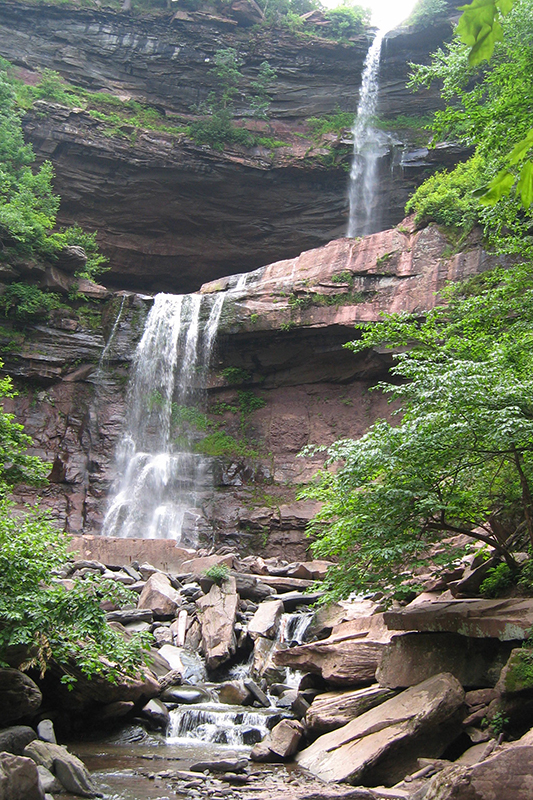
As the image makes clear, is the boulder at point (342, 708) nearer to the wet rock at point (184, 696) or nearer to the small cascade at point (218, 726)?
the small cascade at point (218, 726)

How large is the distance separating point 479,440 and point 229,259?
24819 mm

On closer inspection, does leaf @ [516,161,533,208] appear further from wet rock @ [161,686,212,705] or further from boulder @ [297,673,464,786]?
wet rock @ [161,686,212,705]

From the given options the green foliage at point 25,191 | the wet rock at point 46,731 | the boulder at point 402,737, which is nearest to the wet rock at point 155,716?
the wet rock at point 46,731

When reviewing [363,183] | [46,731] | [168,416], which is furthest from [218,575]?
[363,183]

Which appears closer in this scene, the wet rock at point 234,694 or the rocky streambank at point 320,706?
the rocky streambank at point 320,706

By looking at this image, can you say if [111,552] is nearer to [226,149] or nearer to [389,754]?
[389,754]

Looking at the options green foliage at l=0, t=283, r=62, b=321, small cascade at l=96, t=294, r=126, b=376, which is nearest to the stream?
small cascade at l=96, t=294, r=126, b=376

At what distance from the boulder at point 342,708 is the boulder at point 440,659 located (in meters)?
0.22

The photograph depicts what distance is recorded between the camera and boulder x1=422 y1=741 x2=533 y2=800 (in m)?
3.89

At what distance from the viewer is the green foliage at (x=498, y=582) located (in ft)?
24.5

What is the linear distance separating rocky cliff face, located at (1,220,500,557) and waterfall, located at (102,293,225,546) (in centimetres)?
50

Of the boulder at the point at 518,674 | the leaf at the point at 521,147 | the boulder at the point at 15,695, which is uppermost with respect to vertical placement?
the leaf at the point at 521,147

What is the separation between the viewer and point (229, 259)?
29734 mm

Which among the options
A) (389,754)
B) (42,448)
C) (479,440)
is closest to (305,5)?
(42,448)
